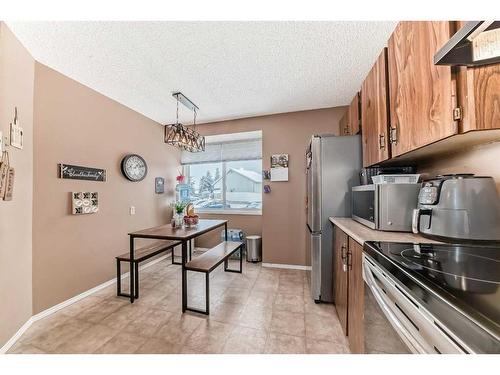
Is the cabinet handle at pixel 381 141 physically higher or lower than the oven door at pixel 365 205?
higher

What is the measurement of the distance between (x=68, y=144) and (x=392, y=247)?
3.06 m

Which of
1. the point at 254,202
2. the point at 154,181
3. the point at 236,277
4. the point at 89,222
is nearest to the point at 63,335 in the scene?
the point at 89,222

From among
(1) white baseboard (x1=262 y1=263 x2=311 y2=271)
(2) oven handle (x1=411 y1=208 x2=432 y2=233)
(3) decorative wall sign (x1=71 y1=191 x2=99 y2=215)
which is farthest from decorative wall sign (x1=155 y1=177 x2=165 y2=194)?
(2) oven handle (x1=411 y1=208 x2=432 y2=233)

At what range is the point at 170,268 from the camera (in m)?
3.26

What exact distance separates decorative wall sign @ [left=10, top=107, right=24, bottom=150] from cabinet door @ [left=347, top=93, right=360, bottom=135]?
3.08 meters

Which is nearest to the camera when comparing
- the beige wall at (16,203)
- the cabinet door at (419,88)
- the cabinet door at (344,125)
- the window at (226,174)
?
the cabinet door at (419,88)

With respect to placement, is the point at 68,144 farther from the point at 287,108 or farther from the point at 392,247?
the point at 392,247

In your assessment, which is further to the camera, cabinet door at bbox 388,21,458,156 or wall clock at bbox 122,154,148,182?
wall clock at bbox 122,154,148,182

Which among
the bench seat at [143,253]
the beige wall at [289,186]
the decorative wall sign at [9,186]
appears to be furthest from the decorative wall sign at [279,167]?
the decorative wall sign at [9,186]

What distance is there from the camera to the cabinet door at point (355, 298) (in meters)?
1.17

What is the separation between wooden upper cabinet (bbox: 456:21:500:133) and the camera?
780 mm

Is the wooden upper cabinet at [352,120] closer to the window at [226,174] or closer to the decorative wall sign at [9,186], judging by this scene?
the window at [226,174]

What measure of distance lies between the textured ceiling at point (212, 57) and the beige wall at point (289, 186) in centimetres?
44

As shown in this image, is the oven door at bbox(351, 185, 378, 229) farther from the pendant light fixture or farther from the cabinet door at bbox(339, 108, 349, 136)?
the pendant light fixture
